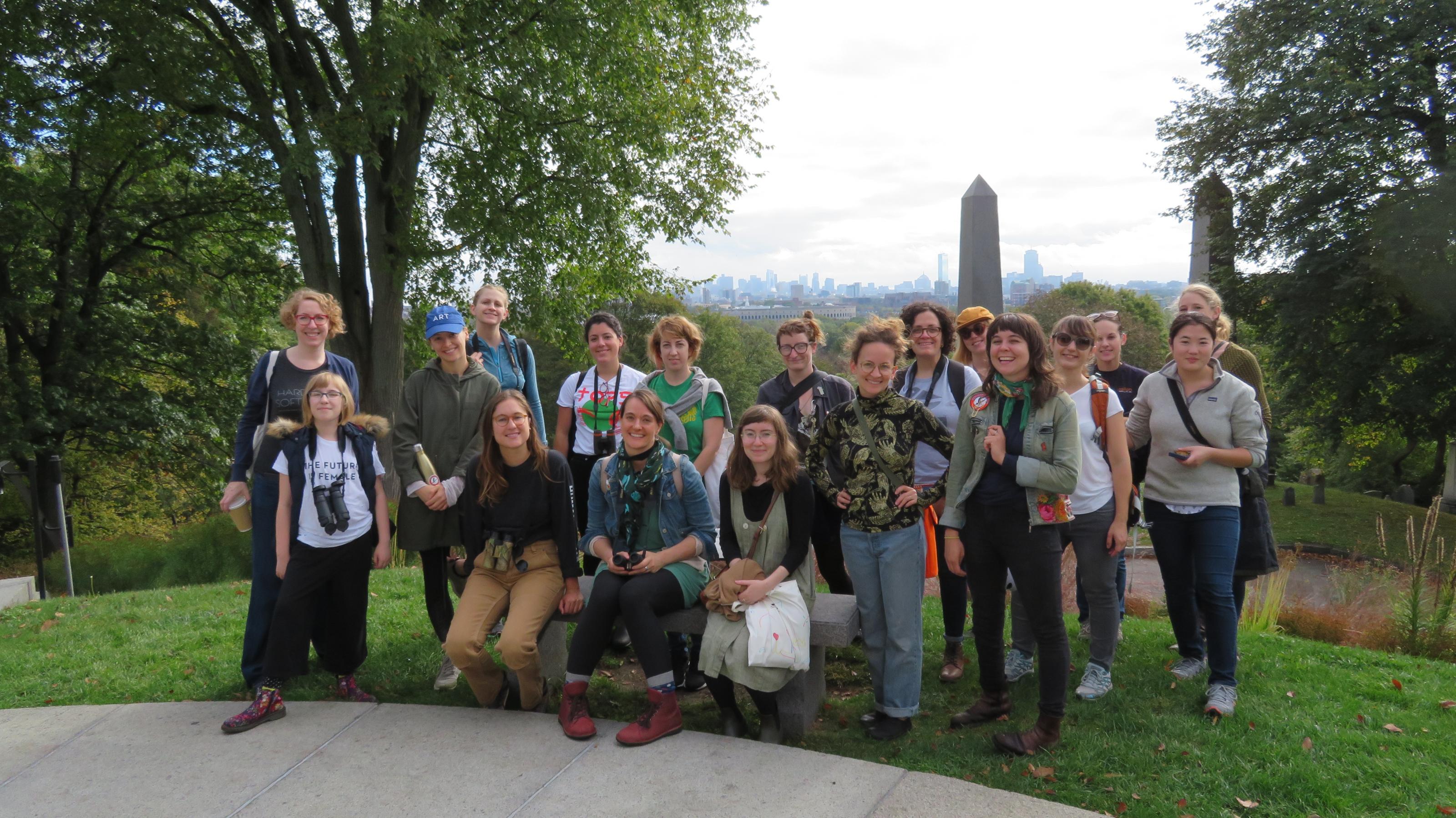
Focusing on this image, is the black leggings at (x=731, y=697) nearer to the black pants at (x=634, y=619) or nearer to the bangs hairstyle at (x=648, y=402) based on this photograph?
the black pants at (x=634, y=619)

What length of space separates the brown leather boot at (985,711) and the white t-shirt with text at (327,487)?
3.02 metres

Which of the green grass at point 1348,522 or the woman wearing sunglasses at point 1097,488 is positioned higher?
the woman wearing sunglasses at point 1097,488

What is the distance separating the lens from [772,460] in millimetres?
3992

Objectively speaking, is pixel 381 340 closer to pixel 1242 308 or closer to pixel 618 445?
pixel 618 445

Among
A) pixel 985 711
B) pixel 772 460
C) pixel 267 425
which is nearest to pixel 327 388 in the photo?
pixel 267 425

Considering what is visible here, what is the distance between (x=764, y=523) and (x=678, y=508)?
17.0 inches

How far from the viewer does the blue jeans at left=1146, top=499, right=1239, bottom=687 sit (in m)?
4.10

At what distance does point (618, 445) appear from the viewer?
193 inches

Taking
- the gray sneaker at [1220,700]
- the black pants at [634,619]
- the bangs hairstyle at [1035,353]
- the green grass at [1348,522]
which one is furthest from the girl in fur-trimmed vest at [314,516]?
the green grass at [1348,522]

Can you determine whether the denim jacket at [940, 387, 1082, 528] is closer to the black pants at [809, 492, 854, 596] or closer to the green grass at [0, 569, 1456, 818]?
the black pants at [809, 492, 854, 596]

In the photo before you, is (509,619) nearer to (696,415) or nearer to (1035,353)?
(696,415)

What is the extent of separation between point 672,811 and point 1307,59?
2179 cm

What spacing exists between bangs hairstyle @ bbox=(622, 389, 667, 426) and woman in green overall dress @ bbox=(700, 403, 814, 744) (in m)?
0.38

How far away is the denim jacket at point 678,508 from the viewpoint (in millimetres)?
4141
